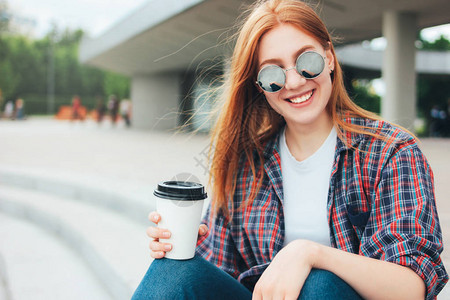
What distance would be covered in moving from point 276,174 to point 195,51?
43.0 feet

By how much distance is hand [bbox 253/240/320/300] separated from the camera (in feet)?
4.13

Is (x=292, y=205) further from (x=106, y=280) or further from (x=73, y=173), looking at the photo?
(x=73, y=173)

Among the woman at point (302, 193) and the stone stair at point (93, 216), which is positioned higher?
the woman at point (302, 193)

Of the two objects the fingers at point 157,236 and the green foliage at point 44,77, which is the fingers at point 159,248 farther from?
the green foliage at point 44,77

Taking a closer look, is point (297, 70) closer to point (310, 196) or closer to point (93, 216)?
point (310, 196)

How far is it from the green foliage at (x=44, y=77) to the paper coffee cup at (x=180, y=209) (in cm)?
4733

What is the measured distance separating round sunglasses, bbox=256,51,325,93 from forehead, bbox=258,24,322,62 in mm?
53

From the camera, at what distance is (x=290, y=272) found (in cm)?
126

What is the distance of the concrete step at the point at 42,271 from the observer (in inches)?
122

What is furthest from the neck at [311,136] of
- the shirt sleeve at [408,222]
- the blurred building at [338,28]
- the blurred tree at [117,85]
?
the blurred tree at [117,85]

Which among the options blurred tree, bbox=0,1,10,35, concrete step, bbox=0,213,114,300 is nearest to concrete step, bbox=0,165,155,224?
concrete step, bbox=0,213,114,300

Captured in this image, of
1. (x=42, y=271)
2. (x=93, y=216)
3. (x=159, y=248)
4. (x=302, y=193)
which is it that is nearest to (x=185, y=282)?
(x=159, y=248)

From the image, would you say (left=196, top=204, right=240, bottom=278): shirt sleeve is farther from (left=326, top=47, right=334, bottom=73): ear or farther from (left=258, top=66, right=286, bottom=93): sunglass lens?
(left=326, top=47, right=334, bottom=73): ear

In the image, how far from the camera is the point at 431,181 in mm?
1397
